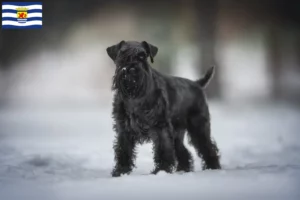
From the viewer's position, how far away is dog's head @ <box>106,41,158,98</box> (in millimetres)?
3475

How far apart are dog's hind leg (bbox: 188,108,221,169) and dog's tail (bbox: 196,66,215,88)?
362 mm

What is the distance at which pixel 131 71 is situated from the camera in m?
3.47

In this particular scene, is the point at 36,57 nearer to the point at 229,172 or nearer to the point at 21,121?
the point at 21,121


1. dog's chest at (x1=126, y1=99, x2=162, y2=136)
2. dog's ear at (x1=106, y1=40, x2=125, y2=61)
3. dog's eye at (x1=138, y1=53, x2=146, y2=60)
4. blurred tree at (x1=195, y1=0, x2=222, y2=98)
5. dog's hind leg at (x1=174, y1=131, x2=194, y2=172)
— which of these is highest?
blurred tree at (x1=195, y1=0, x2=222, y2=98)

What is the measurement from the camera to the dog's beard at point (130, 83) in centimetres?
348

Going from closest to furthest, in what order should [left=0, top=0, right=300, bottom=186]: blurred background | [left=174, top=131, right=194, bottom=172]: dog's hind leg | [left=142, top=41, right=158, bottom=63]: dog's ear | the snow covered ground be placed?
[left=142, top=41, right=158, bottom=63]: dog's ear, the snow covered ground, [left=174, top=131, right=194, bottom=172]: dog's hind leg, [left=0, top=0, right=300, bottom=186]: blurred background

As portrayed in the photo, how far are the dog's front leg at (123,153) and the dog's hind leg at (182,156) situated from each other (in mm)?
517

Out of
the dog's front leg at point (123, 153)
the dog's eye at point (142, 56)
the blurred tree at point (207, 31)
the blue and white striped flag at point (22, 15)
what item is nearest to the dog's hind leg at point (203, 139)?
the blurred tree at point (207, 31)

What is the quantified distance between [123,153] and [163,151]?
36cm

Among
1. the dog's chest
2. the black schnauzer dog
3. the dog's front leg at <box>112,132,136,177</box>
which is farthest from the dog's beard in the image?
the dog's front leg at <box>112,132,136,177</box>

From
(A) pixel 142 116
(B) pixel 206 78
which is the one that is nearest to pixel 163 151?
(A) pixel 142 116

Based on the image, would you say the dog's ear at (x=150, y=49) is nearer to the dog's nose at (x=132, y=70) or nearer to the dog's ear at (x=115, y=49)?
the dog's ear at (x=115, y=49)

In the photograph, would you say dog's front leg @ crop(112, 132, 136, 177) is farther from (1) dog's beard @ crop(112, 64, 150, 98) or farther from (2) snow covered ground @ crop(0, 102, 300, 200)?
(1) dog's beard @ crop(112, 64, 150, 98)

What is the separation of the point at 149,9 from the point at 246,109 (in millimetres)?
1418
